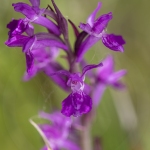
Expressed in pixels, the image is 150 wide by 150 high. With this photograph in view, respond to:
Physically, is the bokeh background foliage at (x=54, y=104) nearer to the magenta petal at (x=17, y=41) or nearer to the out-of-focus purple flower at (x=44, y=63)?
the out-of-focus purple flower at (x=44, y=63)

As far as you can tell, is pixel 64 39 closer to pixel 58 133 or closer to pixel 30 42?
pixel 30 42

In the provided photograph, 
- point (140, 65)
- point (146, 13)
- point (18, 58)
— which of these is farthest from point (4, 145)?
point (146, 13)

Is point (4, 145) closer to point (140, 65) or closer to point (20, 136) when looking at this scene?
point (20, 136)

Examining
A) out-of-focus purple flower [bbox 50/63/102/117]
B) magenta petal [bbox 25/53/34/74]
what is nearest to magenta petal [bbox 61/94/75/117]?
out-of-focus purple flower [bbox 50/63/102/117]

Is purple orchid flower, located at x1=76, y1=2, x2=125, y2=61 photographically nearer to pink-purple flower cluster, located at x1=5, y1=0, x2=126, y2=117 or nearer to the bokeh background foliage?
pink-purple flower cluster, located at x1=5, y1=0, x2=126, y2=117

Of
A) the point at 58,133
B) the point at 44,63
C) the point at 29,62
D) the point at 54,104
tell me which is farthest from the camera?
the point at 54,104

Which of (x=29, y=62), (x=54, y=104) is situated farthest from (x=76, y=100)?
(x=54, y=104)
